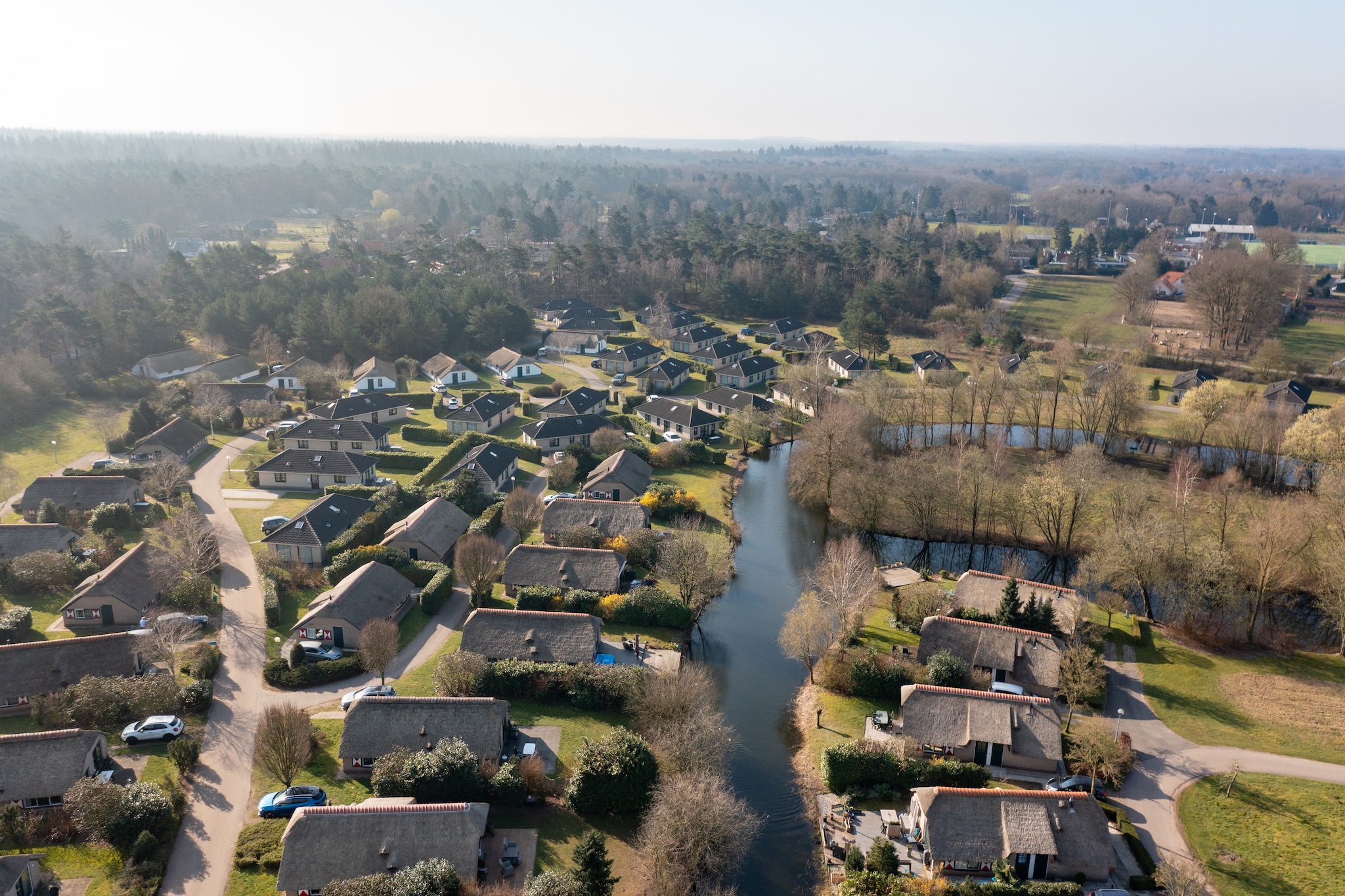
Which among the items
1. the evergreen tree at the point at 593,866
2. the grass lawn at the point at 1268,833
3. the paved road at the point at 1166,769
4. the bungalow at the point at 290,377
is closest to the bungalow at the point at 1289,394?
the paved road at the point at 1166,769

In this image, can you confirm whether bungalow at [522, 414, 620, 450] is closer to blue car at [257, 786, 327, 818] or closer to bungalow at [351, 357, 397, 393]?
bungalow at [351, 357, 397, 393]

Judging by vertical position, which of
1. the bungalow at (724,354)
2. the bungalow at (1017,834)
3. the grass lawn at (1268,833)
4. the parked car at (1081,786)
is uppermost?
the bungalow at (724,354)

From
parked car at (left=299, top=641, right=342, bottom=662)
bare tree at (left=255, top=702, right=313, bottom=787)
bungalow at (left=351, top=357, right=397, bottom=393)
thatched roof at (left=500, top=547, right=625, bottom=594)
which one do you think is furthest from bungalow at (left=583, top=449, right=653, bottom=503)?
bungalow at (left=351, top=357, right=397, bottom=393)

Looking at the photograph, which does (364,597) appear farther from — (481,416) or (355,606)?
(481,416)

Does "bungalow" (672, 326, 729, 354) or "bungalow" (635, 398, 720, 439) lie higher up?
"bungalow" (672, 326, 729, 354)

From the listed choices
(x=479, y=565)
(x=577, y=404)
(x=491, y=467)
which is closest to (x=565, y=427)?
(x=577, y=404)

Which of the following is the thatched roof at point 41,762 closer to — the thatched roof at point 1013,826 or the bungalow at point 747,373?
the thatched roof at point 1013,826

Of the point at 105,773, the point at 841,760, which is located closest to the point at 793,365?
the point at 841,760
